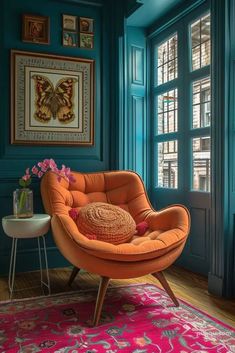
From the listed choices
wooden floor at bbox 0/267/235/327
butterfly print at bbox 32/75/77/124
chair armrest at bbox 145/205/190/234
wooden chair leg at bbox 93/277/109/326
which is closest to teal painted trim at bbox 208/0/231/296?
wooden floor at bbox 0/267/235/327

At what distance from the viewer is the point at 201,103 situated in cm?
306

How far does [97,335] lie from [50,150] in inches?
72.5

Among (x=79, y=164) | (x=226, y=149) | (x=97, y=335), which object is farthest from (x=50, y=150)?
(x=97, y=335)

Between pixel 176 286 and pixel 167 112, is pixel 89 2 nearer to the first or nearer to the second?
pixel 167 112

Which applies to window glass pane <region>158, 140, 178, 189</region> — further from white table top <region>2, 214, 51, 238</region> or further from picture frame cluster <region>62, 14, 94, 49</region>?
white table top <region>2, 214, 51, 238</region>

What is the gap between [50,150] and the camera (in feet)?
10.6

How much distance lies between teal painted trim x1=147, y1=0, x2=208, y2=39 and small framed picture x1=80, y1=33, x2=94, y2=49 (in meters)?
0.68

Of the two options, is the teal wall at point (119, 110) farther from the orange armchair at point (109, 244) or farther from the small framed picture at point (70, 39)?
the orange armchair at point (109, 244)

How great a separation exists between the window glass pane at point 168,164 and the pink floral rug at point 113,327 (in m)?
1.31

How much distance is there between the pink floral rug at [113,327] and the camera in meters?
1.75

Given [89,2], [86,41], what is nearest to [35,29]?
[86,41]

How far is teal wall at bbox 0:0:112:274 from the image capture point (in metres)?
3.05

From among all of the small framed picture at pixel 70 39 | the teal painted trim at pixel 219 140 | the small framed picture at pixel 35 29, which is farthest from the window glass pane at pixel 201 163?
the small framed picture at pixel 35 29

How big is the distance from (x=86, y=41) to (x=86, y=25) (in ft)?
0.51
